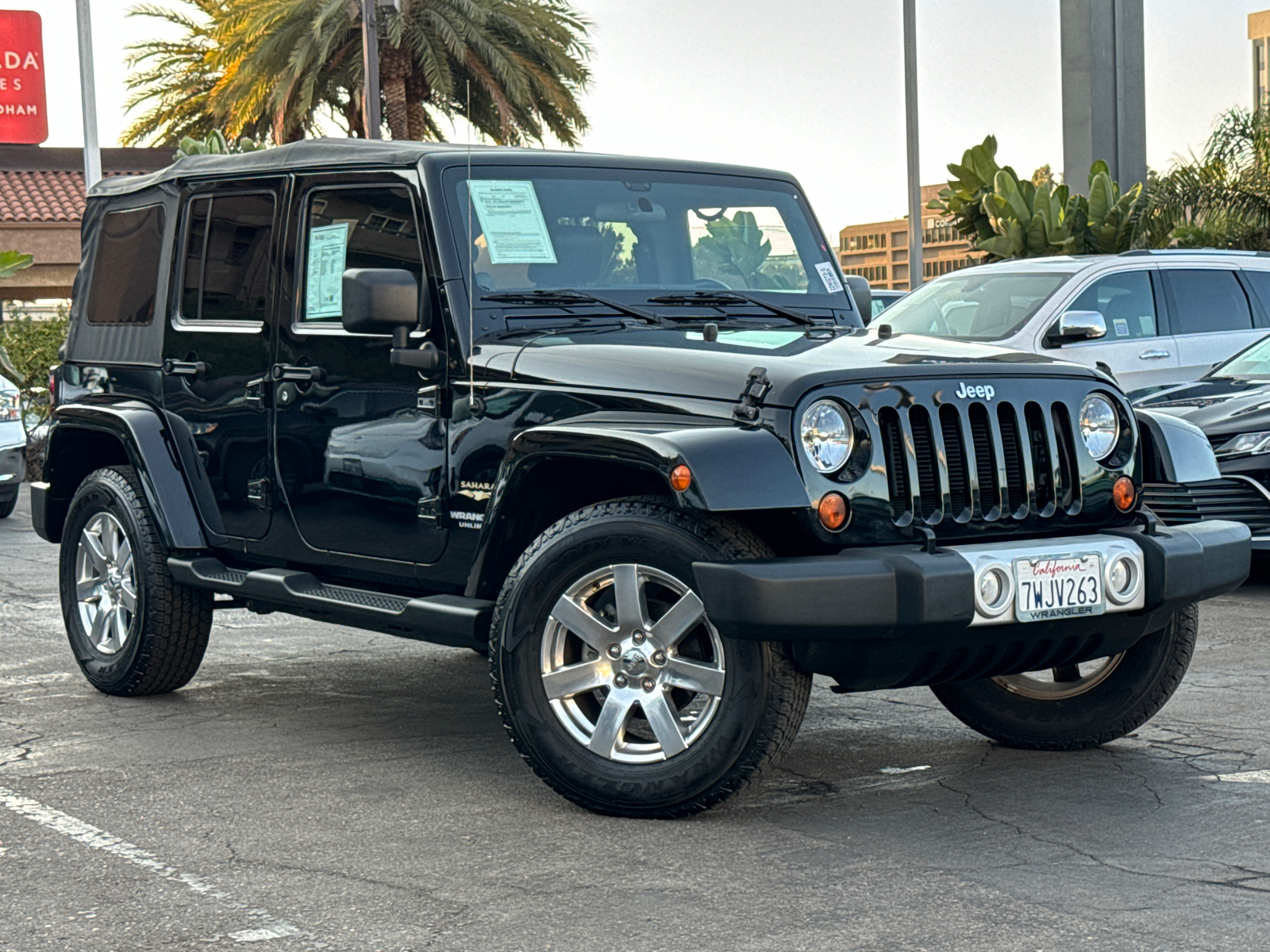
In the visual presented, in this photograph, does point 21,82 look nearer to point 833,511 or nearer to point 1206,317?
point 1206,317

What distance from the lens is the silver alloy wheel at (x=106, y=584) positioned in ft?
22.7

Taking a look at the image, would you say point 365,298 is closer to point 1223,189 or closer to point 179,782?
point 179,782

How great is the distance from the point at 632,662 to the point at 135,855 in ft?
4.55

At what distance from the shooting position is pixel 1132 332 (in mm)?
12406

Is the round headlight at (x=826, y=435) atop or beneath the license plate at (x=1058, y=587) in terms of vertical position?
atop

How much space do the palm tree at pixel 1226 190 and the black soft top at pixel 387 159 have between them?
15.8m

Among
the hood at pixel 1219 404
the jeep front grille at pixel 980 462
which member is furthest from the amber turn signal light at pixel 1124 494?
the hood at pixel 1219 404

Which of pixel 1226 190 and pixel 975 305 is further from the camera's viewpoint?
pixel 1226 190

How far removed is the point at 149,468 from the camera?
21.7 feet

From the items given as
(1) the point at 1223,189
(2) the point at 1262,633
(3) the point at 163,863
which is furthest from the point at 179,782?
(1) the point at 1223,189

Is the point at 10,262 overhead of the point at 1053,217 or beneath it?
beneath

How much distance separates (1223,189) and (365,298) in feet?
58.3

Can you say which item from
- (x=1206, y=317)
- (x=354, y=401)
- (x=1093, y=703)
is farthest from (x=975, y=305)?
(x=354, y=401)

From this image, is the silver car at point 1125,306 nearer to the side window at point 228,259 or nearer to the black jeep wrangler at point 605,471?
the black jeep wrangler at point 605,471
